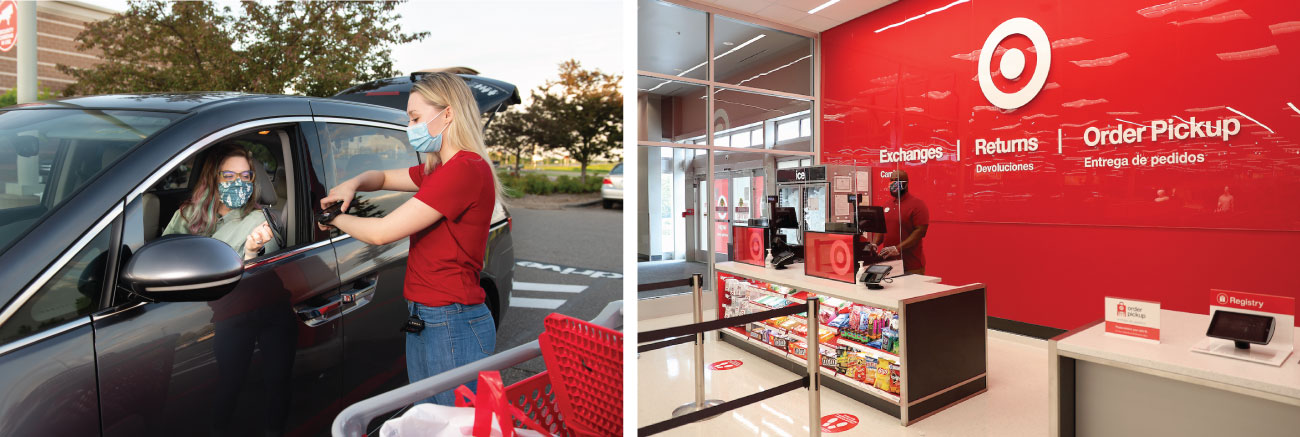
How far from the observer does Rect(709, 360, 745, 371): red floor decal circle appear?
3676mm

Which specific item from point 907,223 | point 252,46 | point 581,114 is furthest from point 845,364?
point 252,46

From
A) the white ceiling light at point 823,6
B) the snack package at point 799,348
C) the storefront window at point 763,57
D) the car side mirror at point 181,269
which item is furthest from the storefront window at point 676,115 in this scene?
the car side mirror at point 181,269

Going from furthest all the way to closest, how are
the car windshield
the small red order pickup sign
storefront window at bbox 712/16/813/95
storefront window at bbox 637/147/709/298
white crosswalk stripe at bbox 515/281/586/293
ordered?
storefront window at bbox 637/147/709/298 < storefront window at bbox 712/16/813/95 < white crosswalk stripe at bbox 515/281/586/293 < the small red order pickup sign < the car windshield

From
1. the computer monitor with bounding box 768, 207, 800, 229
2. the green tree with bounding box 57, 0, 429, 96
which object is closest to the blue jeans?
the green tree with bounding box 57, 0, 429, 96

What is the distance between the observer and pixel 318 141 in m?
1.64

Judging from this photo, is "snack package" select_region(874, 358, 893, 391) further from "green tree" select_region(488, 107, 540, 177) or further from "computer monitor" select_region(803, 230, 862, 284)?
"green tree" select_region(488, 107, 540, 177)

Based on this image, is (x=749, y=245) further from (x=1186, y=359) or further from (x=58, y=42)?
(x=58, y=42)

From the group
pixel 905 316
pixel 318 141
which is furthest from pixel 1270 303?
pixel 318 141

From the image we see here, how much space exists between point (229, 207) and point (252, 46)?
1836mm

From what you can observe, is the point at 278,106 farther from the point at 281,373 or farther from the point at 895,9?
the point at 895,9

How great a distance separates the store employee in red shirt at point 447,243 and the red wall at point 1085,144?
3.05 meters

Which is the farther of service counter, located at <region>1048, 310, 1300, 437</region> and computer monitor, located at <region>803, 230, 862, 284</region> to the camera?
computer monitor, located at <region>803, 230, 862, 284</region>

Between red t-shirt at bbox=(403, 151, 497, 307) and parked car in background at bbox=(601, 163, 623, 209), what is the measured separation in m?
0.49

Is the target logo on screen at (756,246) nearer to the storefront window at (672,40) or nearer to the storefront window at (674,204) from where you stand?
the storefront window at (674,204)
